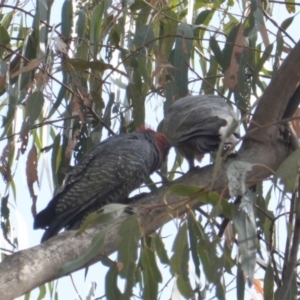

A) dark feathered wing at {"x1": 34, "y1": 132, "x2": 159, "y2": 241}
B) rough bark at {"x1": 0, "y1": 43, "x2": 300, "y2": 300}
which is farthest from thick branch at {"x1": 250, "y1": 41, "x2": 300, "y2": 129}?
dark feathered wing at {"x1": 34, "y1": 132, "x2": 159, "y2": 241}

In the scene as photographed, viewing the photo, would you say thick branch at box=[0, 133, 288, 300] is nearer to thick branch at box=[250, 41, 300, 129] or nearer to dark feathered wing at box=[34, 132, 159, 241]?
thick branch at box=[250, 41, 300, 129]

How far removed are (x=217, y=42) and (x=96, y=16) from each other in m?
0.42

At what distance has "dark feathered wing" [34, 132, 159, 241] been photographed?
256 centimetres

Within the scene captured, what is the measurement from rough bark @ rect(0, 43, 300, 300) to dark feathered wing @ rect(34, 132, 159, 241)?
0.45 meters

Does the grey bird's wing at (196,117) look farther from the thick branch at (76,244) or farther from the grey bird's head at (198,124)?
the thick branch at (76,244)

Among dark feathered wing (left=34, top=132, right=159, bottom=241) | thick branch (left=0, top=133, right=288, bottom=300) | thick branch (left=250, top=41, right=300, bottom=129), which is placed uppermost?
dark feathered wing (left=34, top=132, right=159, bottom=241)

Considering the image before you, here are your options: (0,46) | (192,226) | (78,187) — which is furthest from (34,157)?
(192,226)

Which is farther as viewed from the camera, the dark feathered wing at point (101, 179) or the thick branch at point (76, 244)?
the dark feathered wing at point (101, 179)

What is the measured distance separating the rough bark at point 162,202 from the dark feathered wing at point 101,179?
0.45m

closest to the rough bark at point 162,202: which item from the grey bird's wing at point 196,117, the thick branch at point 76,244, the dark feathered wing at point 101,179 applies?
the thick branch at point 76,244

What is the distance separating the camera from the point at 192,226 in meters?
2.02

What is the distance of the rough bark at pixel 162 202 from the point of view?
1.67 m

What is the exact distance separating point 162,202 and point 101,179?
2.07 ft

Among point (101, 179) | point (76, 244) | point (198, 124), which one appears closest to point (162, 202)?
point (76, 244)
